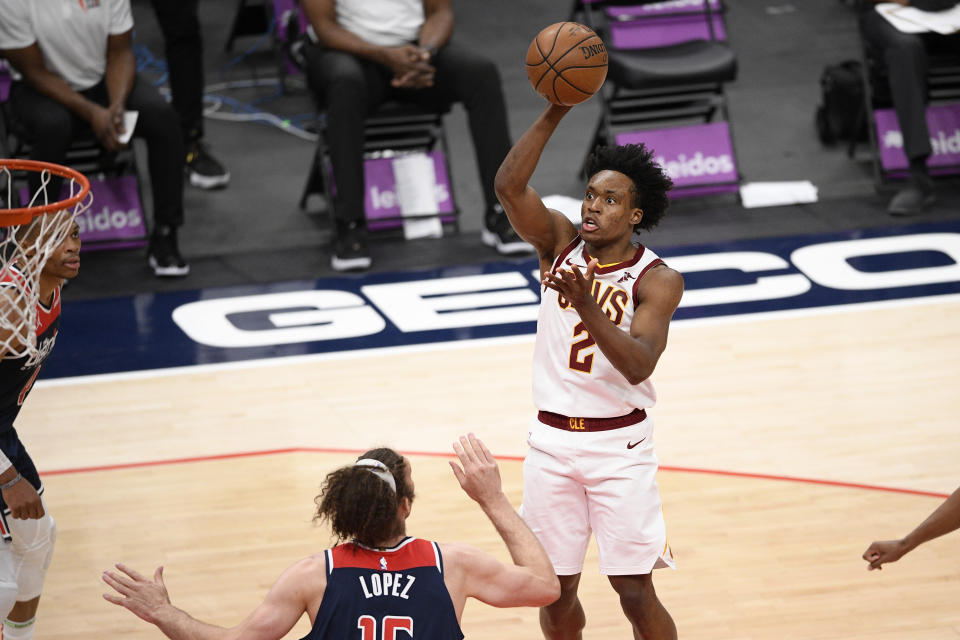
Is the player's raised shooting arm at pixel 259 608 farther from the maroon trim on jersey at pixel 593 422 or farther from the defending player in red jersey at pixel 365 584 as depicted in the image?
the maroon trim on jersey at pixel 593 422

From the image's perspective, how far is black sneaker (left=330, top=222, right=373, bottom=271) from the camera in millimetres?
7781

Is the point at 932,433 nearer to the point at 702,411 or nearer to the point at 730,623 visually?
the point at 702,411

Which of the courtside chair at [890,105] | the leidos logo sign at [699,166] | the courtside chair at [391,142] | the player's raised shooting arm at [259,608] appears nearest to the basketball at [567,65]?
the player's raised shooting arm at [259,608]

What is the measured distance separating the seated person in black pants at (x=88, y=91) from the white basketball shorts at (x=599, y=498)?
438 cm

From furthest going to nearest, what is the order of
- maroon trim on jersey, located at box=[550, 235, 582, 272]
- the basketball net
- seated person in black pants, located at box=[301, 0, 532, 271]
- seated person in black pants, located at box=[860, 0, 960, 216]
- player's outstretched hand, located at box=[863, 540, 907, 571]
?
seated person in black pants, located at box=[860, 0, 960, 216]
seated person in black pants, located at box=[301, 0, 532, 271]
maroon trim on jersey, located at box=[550, 235, 582, 272]
player's outstretched hand, located at box=[863, 540, 907, 571]
the basketball net

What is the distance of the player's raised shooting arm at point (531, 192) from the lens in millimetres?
3861

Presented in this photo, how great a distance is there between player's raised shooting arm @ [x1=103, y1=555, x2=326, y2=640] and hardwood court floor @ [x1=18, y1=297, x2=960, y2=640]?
1.61 meters

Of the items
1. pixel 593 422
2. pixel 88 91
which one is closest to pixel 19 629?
pixel 593 422

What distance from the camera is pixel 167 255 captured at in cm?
779

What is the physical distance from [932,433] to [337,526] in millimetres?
3619

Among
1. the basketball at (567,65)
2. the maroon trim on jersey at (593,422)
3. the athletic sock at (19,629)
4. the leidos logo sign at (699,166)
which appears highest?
the basketball at (567,65)

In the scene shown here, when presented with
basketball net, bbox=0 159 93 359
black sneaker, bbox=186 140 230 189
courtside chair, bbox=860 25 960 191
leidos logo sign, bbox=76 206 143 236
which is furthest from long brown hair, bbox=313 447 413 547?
courtside chair, bbox=860 25 960 191

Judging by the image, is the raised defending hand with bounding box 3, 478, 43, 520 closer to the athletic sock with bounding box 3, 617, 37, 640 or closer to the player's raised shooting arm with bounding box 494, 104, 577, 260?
the athletic sock with bounding box 3, 617, 37, 640

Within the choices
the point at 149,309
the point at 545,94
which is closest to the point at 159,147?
the point at 149,309
